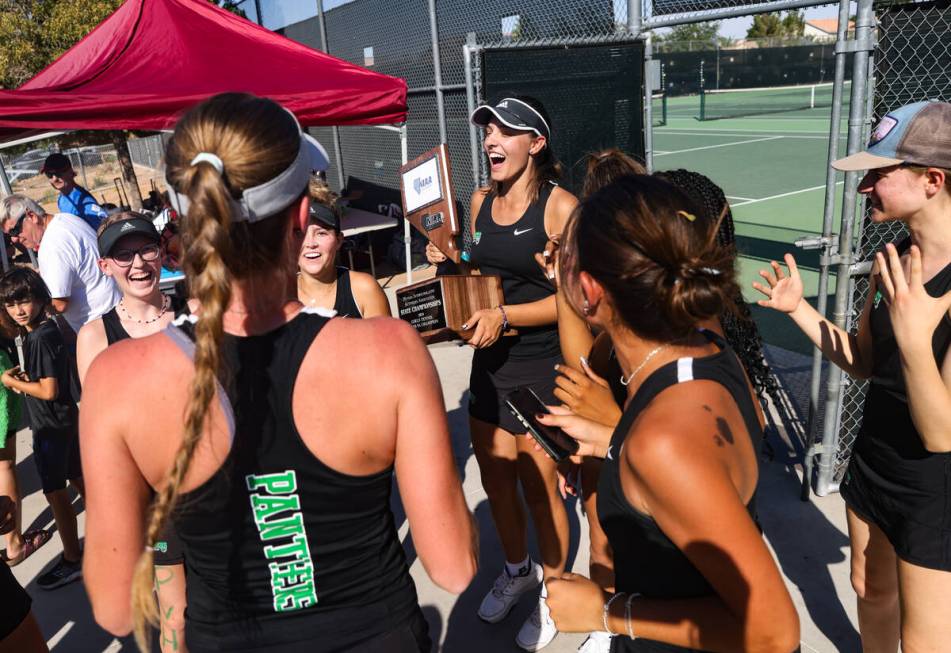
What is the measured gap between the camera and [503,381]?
303 centimetres

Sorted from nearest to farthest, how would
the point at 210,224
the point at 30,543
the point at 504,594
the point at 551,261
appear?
the point at 210,224 < the point at 551,261 < the point at 504,594 < the point at 30,543

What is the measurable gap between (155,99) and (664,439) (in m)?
5.16

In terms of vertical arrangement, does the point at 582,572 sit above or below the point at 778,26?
below

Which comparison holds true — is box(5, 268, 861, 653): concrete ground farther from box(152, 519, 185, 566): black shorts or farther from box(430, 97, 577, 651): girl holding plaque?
box(152, 519, 185, 566): black shorts

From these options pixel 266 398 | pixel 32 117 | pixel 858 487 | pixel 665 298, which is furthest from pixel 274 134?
pixel 32 117

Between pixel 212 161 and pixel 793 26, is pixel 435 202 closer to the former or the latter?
pixel 212 161

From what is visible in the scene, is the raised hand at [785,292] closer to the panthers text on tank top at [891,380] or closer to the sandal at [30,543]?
the panthers text on tank top at [891,380]

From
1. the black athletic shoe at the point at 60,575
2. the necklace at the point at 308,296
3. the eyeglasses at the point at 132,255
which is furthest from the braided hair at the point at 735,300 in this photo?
the black athletic shoe at the point at 60,575

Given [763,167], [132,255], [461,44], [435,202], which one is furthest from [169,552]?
[763,167]

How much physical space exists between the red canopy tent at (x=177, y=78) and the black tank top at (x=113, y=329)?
2.96 metres

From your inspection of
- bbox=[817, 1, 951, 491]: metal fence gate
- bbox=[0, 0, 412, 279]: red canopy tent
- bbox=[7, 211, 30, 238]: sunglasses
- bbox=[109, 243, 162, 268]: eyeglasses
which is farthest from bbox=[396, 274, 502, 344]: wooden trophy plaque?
bbox=[7, 211, 30, 238]: sunglasses

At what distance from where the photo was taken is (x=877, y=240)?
3359mm

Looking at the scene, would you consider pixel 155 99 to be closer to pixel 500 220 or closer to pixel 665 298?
pixel 500 220

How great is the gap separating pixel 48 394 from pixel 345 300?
6.43 ft
